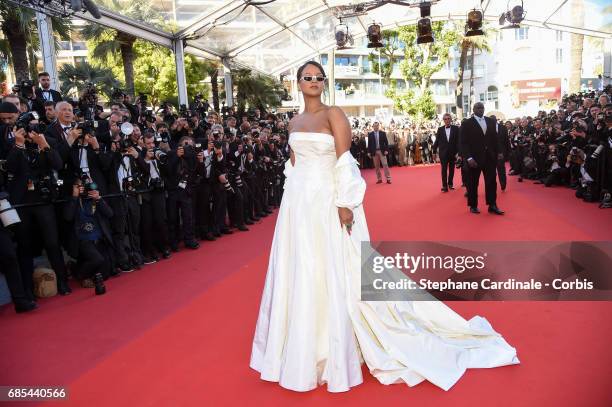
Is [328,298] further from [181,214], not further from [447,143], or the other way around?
[447,143]

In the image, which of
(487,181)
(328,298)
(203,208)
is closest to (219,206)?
(203,208)

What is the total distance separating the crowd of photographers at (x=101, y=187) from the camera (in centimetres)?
497

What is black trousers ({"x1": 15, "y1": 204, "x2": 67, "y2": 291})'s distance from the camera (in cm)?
500

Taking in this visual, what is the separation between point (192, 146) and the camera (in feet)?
23.9

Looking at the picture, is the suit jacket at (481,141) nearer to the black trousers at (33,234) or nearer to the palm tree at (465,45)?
the black trousers at (33,234)

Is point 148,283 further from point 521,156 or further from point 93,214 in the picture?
point 521,156

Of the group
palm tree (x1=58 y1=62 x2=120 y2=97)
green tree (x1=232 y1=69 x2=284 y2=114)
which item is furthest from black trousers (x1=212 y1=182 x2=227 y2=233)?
palm tree (x1=58 y1=62 x2=120 y2=97)

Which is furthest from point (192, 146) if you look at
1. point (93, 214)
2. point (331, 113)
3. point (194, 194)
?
point (331, 113)

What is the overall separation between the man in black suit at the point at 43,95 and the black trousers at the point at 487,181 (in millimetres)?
6773

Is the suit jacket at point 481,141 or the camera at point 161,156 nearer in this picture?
the camera at point 161,156

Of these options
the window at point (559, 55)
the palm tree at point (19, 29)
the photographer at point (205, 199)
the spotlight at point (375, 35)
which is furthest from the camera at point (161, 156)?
the window at point (559, 55)

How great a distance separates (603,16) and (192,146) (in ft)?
53.9

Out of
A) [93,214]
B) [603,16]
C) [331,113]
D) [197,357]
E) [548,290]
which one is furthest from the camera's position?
[603,16]

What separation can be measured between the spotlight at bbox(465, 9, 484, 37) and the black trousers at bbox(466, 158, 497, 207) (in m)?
8.16
